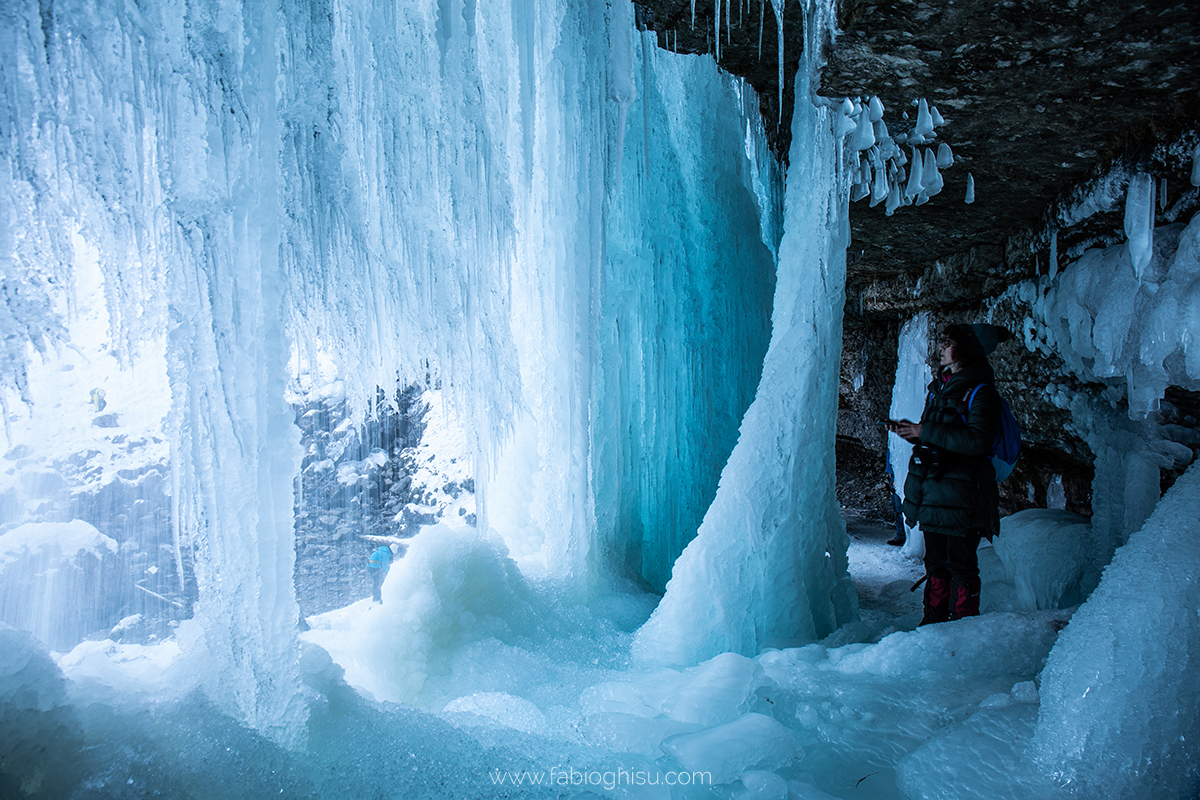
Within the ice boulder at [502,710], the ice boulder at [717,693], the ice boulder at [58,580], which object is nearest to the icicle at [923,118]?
the ice boulder at [717,693]

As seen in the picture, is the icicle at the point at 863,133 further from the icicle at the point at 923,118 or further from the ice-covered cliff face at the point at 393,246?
the ice-covered cliff face at the point at 393,246

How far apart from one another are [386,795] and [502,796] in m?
0.33

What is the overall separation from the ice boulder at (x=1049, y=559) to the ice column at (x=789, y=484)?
1458mm

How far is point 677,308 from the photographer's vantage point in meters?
4.80

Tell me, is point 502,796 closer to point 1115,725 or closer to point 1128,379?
point 1115,725

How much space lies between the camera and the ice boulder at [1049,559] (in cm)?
368

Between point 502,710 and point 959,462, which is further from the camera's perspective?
point 959,462

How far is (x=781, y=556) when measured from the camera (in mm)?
3051

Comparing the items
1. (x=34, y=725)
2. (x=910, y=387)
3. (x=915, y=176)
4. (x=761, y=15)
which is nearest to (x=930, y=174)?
(x=915, y=176)

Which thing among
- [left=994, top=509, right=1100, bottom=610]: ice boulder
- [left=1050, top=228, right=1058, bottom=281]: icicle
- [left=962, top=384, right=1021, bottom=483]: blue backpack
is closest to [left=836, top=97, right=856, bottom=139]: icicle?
[left=962, top=384, right=1021, bottom=483]: blue backpack

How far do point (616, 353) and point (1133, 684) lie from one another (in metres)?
3.23

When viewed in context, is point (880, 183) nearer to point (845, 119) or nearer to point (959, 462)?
point (845, 119)

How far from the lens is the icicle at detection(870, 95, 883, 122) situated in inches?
104

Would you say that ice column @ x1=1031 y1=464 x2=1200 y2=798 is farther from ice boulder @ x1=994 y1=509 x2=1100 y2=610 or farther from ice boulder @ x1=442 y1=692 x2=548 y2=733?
ice boulder @ x1=994 y1=509 x2=1100 y2=610
